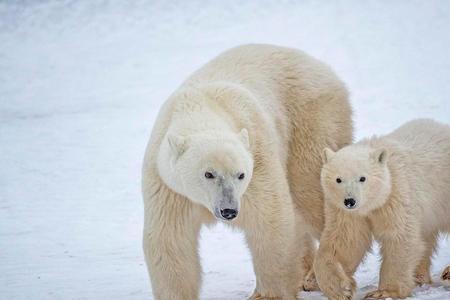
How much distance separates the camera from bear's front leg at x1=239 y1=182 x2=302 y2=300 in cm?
473

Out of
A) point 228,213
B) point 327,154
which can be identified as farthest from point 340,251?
point 228,213

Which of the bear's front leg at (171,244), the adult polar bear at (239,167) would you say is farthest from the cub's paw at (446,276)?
the bear's front leg at (171,244)

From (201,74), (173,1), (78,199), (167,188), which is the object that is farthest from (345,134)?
(173,1)

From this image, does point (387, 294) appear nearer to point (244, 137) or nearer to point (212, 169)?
point (244, 137)

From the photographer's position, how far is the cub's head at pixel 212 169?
421cm

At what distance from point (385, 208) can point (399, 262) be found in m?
0.37

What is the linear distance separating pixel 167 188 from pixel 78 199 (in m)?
5.22

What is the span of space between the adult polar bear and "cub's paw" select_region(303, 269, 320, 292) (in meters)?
0.42

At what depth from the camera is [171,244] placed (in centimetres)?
475

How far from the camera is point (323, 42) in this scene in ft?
56.0

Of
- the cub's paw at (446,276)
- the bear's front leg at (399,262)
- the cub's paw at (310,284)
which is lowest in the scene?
the cub's paw at (310,284)

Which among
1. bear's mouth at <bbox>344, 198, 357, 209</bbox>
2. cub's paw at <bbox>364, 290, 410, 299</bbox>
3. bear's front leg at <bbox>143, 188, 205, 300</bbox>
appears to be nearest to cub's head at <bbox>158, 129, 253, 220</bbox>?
bear's front leg at <bbox>143, 188, 205, 300</bbox>

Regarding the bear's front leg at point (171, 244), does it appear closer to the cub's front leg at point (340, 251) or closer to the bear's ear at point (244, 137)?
the bear's ear at point (244, 137)

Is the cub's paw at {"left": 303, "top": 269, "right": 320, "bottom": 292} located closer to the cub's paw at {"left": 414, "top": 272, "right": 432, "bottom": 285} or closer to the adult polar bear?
the adult polar bear
